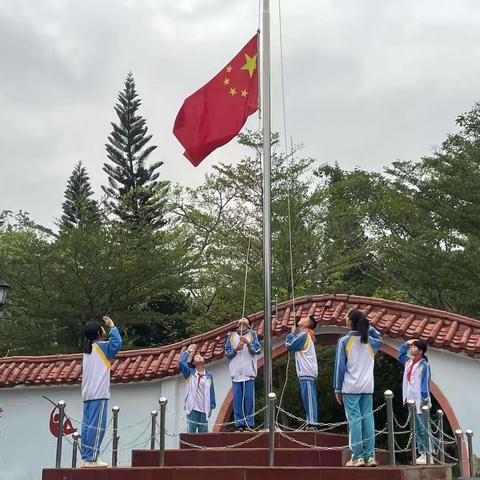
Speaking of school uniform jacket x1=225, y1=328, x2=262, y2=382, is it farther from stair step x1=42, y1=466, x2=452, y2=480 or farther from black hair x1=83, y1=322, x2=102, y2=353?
stair step x1=42, y1=466, x2=452, y2=480

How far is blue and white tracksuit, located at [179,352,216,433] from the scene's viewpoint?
10.1m

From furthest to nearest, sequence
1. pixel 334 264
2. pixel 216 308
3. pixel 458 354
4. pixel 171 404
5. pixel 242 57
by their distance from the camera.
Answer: pixel 216 308
pixel 334 264
pixel 171 404
pixel 458 354
pixel 242 57

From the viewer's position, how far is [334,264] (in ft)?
56.7

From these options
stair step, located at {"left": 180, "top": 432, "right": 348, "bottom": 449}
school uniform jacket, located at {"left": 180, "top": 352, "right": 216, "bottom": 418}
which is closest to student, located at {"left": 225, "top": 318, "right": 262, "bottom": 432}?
school uniform jacket, located at {"left": 180, "top": 352, "right": 216, "bottom": 418}

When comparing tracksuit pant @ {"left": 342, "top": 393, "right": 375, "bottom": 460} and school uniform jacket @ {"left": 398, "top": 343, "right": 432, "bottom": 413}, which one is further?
school uniform jacket @ {"left": 398, "top": 343, "right": 432, "bottom": 413}

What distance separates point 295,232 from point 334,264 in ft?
4.27

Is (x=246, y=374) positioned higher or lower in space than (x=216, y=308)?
lower

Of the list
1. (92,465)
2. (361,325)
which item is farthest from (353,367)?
(92,465)

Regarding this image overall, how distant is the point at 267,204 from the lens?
8586 millimetres

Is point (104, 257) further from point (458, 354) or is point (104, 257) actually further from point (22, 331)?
point (458, 354)

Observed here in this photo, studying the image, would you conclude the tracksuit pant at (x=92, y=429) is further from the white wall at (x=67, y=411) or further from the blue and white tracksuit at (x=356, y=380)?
the white wall at (x=67, y=411)

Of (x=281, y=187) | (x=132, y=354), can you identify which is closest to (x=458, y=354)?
(x=132, y=354)

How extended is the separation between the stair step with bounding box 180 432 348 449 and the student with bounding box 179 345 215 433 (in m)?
0.96

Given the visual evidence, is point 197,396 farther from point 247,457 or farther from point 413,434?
point 413,434
